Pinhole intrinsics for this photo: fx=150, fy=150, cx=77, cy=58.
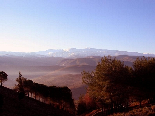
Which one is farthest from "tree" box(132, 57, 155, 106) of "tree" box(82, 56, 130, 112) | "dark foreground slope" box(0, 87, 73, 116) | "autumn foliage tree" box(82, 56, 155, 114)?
"dark foreground slope" box(0, 87, 73, 116)

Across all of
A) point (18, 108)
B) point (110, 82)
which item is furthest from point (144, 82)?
point (18, 108)

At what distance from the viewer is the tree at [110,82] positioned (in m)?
34.8

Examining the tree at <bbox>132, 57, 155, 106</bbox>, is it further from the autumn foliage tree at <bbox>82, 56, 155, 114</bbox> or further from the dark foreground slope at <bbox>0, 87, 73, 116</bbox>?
the dark foreground slope at <bbox>0, 87, 73, 116</bbox>

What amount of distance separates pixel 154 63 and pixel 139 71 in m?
4.47

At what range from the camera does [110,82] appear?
3472cm

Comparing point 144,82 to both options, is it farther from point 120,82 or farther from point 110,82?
point 110,82

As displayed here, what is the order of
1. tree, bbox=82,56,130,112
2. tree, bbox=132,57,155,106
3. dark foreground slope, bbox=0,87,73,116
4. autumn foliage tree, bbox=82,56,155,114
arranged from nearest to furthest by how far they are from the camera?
dark foreground slope, bbox=0,87,73,116, tree, bbox=82,56,130,112, autumn foliage tree, bbox=82,56,155,114, tree, bbox=132,57,155,106

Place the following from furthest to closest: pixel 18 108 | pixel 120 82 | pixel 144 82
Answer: pixel 144 82 → pixel 120 82 → pixel 18 108

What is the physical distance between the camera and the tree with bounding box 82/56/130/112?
34.8 metres

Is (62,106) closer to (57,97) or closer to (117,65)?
(57,97)

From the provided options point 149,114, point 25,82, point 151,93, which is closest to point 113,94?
point 151,93

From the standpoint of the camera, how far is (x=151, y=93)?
36281 millimetres

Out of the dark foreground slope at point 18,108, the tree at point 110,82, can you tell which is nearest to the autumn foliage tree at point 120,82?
the tree at point 110,82

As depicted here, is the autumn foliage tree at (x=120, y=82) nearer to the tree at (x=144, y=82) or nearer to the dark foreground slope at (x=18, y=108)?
the tree at (x=144, y=82)
